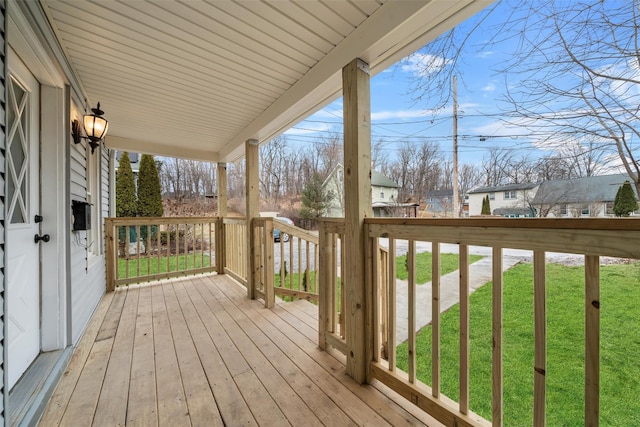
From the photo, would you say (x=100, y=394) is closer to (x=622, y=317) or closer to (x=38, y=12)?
(x=38, y=12)

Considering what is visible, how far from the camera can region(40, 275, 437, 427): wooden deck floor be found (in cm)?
143

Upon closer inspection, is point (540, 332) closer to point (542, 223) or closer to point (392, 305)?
point (542, 223)

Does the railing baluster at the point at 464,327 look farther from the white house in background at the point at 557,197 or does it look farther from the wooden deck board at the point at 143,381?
the wooden deck board at the point at 143,381

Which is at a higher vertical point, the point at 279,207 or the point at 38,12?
the point at 38,12

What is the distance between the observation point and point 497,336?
3.68 ft

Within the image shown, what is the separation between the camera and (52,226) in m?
1.94

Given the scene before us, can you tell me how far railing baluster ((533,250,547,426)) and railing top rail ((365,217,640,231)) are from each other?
0.12m

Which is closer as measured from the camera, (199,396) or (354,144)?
(199,396)

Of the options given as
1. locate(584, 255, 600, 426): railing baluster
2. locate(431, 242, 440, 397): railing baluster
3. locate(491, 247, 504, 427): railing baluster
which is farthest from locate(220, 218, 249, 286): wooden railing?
locate(584, 255, 600, 426): railing baluster

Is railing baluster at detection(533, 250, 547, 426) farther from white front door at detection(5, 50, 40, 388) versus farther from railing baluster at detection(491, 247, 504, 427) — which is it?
white front door at detection(5, 50, 40, 388)

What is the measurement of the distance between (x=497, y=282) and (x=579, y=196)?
438 mm

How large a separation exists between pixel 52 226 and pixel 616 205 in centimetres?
322

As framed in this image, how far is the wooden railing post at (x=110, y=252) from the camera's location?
3.79 metres

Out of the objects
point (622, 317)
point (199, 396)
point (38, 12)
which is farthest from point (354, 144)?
point (38, 12)
